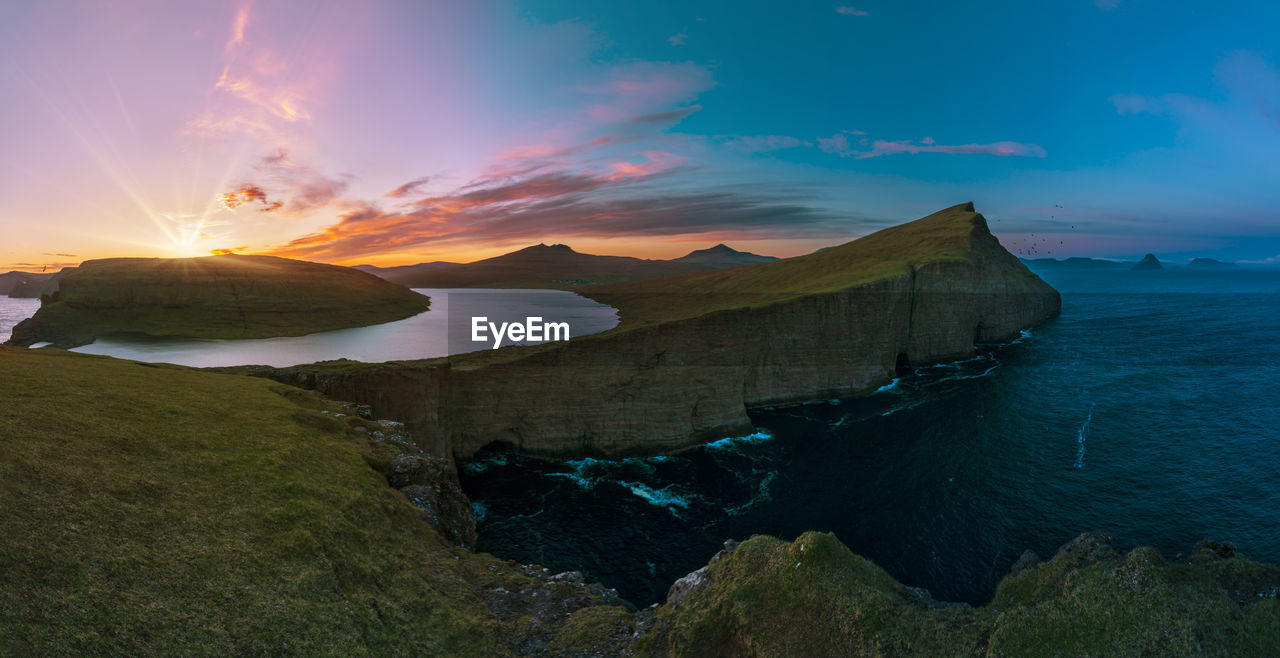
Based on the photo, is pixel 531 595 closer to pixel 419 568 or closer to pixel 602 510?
pixel 419 568

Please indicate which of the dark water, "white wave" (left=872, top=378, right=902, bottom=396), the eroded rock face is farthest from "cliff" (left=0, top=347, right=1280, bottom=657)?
"white wave" (left=872, top=378, right=902, bottom=396)

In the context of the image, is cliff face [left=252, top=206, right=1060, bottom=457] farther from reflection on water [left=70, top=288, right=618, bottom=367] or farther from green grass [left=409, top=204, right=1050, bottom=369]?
reflection on water [left=70, top=288, right=618, bottom=367]

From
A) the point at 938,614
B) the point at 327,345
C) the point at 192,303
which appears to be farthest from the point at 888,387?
the point at 192,303

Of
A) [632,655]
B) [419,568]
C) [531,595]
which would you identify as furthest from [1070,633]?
[419,568]

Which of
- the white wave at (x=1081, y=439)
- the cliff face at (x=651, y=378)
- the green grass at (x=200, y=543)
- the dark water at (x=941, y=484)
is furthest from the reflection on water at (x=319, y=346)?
the white wave at (x=1081, y=439)

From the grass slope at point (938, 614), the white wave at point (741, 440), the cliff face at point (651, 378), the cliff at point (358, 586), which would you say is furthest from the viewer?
the white wave at point (741, 440)

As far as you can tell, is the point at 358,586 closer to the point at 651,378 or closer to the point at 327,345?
the point at 651,378

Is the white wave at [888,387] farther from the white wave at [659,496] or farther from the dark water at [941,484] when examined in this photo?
the white wave at [659,496]
